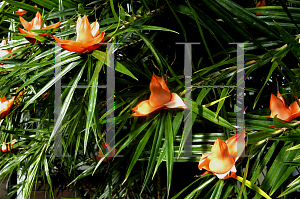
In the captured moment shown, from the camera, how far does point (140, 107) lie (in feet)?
1.36

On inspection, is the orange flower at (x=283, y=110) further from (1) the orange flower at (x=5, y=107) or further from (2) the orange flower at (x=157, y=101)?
(1) the orange flower at (x=5, y=107)

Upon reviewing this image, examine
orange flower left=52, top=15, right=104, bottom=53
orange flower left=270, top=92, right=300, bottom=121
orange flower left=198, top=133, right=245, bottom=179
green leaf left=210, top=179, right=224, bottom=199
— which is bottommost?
green leaf left=210, top=179, right=224, bottom=199

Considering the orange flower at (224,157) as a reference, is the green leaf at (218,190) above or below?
below

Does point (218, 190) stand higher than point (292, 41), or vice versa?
point (292, 41)

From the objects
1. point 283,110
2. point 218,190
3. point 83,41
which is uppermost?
point 83,41

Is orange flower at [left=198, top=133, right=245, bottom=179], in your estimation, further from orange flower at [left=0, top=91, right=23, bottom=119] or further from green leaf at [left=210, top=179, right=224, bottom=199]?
orange flower at [left=0, top=91, right=23, bottom=119]

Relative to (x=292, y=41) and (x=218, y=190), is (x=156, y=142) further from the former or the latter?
(x=292, y=41)

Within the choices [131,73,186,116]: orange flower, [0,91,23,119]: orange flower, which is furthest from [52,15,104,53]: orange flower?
[0,91,23,119]: orange flower

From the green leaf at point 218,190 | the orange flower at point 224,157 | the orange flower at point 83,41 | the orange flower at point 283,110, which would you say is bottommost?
the green leaf at point 218,190

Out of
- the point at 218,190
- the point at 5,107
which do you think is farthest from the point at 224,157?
the point at 5,107

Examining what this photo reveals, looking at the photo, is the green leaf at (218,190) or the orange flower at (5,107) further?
the orange flower at (5,107)

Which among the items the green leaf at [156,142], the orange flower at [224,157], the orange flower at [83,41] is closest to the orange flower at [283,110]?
the orange flower at [224,157]

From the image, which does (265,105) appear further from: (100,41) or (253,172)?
(100,41)

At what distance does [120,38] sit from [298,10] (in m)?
0.33
